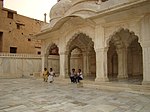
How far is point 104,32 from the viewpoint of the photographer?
10023 mm

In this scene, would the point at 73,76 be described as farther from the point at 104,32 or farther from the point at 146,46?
the point at 146,46

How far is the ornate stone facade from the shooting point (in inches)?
320

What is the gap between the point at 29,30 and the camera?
28.6m

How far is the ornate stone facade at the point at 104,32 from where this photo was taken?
8.12 meters

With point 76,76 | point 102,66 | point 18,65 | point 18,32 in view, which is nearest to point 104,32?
point 102,66

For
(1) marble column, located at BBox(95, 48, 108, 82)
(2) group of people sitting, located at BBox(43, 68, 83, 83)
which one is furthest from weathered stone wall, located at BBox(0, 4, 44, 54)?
(1) marble column, located at BBox(95, 48, 108, 82)

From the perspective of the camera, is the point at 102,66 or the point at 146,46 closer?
the point at 146,46

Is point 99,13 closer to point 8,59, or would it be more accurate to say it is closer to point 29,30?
point 8,59

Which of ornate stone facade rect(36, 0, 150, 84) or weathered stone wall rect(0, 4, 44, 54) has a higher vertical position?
weathered stone wall rect(0, 4, 44, 54)

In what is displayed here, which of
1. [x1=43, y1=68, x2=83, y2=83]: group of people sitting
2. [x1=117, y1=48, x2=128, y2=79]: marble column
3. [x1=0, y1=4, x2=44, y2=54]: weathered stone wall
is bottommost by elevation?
[x1=43, y1=68, x2=83, y2=83]: group of people sitting

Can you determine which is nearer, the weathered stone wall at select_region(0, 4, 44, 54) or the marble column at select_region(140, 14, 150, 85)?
the marble column at select_region(140, 14, 150, 85)

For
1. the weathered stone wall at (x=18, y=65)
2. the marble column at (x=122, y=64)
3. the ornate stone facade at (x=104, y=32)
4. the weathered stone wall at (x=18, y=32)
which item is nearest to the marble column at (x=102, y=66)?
the ornate stone facade at (x=104, y=32)

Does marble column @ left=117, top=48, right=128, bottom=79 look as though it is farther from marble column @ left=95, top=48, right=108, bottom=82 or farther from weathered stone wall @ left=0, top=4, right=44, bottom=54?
weathered stone wall @ left=0, top=4, right=44, bottom=54

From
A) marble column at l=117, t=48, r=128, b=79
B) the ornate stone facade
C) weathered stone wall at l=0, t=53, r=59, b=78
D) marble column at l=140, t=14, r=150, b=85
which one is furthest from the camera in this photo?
weathered stone wall at l=0, t=53, r=59, b=78
